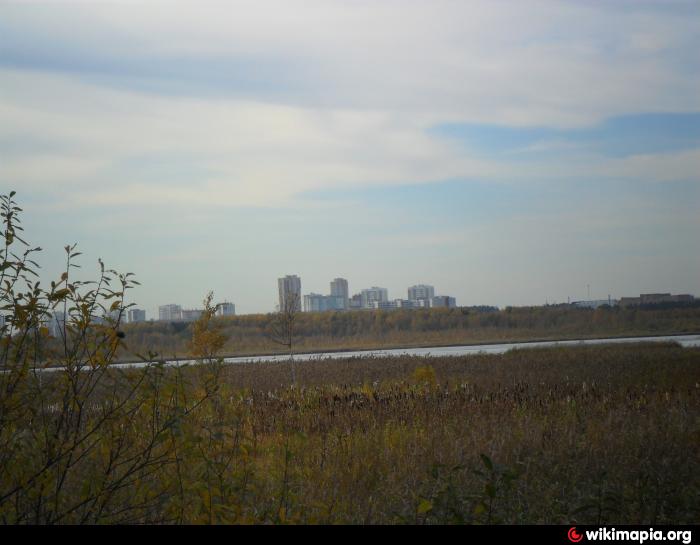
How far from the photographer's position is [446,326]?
7906cm

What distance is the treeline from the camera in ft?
231

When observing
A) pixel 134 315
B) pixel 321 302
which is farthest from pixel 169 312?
pixel 134 315

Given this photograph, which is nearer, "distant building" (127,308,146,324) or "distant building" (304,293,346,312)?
"distant building" (127,308,146,324)

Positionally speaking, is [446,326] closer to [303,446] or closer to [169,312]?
[303,446]

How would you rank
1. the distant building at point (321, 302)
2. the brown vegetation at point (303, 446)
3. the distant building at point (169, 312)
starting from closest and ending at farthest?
the brown vegetation at point (303, 446)
the distant building at point (169, 312)
the distant building at point (321, 302)

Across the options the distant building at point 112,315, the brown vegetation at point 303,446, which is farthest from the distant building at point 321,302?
the distant building at point 112,315

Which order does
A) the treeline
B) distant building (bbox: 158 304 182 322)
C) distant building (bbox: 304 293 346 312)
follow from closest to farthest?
1. the treeline
2. distant building (bbox: 158 304 182 322)
3. distant building (bbox: 304 293 346 312)

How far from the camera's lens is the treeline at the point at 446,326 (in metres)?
70.4
